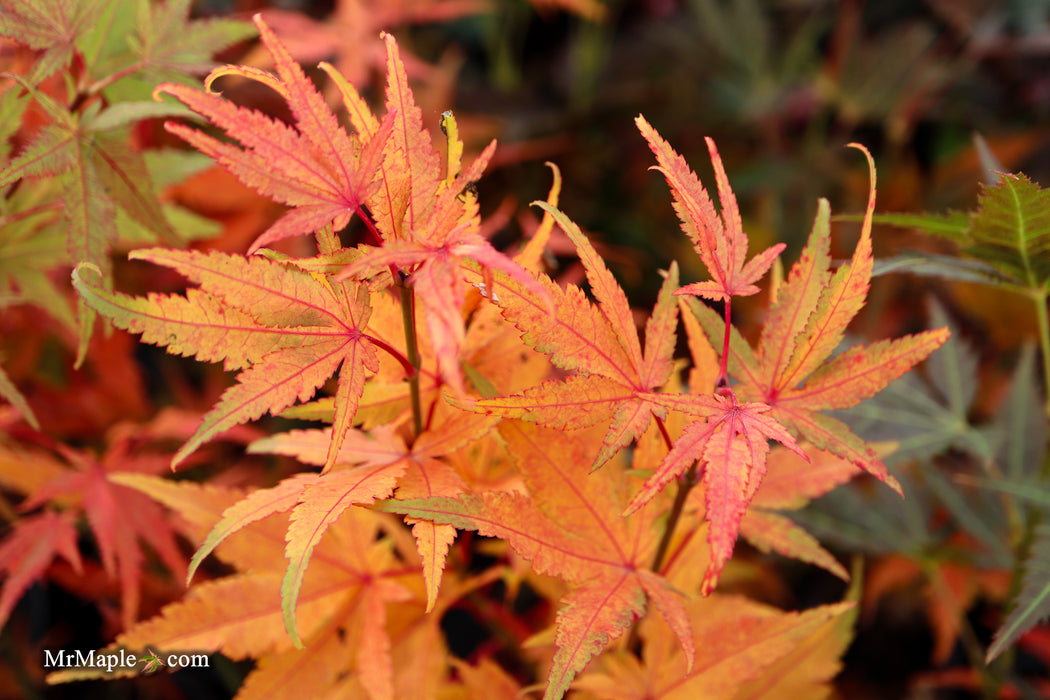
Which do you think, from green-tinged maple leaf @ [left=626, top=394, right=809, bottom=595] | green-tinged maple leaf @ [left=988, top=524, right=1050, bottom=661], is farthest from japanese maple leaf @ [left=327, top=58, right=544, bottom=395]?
green-tinged maple leaf @ [left=988, top=524, right=1050, bottom=661]

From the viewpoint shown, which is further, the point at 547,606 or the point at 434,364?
the point at 547,606

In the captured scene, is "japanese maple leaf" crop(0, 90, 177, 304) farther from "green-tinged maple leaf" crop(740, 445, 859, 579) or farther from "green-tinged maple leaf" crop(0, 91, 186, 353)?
"green-tinged maple leaf" crop(740, 445, 859, 579)

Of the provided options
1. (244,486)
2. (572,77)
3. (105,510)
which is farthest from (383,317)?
(572,77)

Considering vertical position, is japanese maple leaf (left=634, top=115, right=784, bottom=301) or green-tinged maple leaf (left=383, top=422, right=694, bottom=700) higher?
japanese maple leaf (left=634, top=115, right=784, bottom=301)

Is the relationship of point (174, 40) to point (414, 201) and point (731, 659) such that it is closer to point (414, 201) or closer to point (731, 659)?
point (414, 201)

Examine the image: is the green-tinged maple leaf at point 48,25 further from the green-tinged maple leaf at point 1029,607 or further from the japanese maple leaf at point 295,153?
the green-tinged maple leaf at point 1029,607

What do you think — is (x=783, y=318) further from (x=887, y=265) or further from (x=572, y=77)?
(x=572, y=77)

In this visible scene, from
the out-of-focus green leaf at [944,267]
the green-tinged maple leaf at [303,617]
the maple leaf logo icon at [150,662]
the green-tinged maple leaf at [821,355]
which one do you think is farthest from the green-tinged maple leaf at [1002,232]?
the maple leaf logo icon at [150,662]

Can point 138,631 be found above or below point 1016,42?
below
